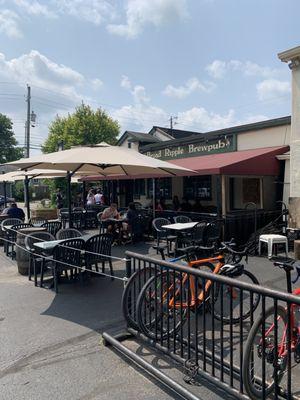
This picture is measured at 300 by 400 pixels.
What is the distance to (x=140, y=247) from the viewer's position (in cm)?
989

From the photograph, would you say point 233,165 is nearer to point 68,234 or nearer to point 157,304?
point 68,234

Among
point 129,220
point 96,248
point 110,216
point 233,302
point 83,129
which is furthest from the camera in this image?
point 83,129

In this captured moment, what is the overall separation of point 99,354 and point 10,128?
56.1 m

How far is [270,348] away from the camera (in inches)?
114

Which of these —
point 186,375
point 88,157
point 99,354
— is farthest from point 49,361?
point 88,157

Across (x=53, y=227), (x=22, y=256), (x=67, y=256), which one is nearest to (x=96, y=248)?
(x=67, y=256)

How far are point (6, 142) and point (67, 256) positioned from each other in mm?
51997

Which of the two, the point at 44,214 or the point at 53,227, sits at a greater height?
the point at 53,227

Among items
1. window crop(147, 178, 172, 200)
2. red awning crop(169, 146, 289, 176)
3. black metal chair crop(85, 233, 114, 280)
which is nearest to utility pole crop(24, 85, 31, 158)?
window crop(147, 178, 172, 200)

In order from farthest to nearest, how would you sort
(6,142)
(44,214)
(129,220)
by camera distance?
(6,142) → (44,214) → (129,220)

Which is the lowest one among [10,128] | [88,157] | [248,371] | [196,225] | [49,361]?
[49,361]

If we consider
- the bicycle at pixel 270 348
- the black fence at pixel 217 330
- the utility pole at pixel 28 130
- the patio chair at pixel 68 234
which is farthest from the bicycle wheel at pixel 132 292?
the utility pole at pixel 28 130

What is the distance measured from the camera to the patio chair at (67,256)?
590 cm

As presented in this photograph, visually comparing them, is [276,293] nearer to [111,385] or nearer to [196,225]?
[111,385]
